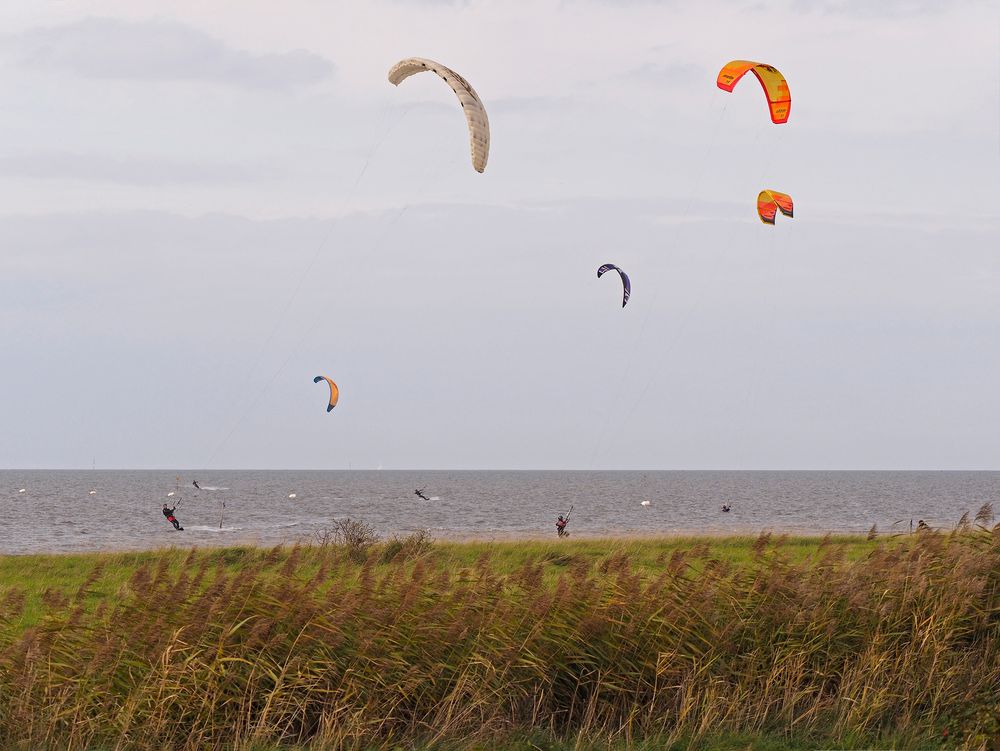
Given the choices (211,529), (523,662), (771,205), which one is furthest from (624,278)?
(211,529)

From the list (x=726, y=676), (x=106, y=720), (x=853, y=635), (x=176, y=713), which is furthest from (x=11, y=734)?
(x=853, y=635)

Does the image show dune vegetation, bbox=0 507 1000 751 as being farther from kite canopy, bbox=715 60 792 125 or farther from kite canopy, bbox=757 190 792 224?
kite canopy, bbox=757 190 792 224

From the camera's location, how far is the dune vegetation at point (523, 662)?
25.2ft

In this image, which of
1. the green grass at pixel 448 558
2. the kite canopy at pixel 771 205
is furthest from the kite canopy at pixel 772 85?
the green grass at pixel 448 558

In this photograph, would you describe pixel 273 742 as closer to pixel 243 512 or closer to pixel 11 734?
pixel 11 734

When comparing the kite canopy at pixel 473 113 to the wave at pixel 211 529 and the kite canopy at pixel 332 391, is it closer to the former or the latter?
the kite canopy at pixel 332 391

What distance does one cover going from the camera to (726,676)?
28.3ft

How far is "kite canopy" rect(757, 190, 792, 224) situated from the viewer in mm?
23016

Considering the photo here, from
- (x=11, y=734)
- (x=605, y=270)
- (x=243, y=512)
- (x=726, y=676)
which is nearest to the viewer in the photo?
(x=11, y=734)

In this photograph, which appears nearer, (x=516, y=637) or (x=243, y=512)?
(x=516, y=637)

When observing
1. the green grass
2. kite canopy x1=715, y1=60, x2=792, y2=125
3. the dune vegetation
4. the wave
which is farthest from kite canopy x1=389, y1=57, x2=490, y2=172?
the wave

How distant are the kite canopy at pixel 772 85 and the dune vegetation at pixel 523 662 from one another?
10.4m

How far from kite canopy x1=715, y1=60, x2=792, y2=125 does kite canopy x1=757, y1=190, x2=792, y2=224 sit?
14.6ft

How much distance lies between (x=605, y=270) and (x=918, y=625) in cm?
1750
